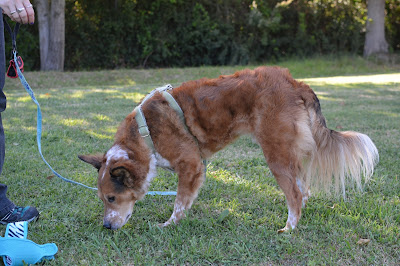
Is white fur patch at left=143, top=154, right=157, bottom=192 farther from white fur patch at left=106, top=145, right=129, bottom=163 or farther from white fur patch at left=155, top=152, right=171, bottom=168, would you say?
white fur patch at left=106, top=145, right=129, bottom=163

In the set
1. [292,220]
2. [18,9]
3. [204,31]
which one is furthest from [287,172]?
[204,31]

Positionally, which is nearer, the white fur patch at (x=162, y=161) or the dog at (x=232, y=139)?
the dog at (x=232, y=139)

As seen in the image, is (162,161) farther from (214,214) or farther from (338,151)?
(338,151)

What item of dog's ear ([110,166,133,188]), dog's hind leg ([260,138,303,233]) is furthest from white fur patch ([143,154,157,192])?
dog's hind leg ([260,138,303,233])

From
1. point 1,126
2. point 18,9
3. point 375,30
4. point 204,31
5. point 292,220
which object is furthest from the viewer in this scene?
point 204,31

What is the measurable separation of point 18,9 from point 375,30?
2337cm

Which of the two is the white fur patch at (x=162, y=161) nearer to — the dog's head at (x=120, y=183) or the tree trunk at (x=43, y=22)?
the dog's head at (x=120, y=183)

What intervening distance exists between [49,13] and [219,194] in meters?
17.0

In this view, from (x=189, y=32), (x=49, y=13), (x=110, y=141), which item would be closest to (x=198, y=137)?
(x=110, y=141)

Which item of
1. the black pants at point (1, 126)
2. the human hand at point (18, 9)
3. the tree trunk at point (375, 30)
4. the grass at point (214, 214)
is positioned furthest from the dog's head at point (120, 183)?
the tree trunk at point (375, 30)

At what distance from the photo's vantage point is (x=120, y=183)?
3.55 metres

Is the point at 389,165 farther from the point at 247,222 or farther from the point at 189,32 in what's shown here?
the point at 189,32

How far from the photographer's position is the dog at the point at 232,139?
3484 mm

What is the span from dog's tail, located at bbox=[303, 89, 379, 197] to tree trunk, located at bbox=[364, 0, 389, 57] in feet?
69.3
